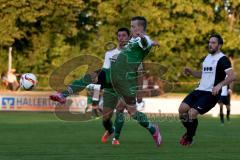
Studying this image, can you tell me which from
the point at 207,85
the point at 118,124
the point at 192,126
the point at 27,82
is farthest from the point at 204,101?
the point at 27,82

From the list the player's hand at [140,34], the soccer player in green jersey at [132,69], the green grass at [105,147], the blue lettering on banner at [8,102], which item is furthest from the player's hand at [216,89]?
the blue lettering on banner at [8,102]

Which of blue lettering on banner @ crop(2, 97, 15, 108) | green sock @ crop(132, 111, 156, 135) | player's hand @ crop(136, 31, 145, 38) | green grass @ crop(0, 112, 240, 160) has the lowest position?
blue lettering on banner @ crop(2, 97, 15, 108)

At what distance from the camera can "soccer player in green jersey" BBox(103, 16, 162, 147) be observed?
13.1 metres

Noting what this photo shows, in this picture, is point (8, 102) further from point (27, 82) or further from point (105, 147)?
point (105, 147)

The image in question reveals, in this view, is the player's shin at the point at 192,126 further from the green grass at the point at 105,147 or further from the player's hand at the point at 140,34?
the player's hand at the point at 140,34

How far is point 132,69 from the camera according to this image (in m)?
13.5

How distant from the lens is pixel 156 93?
36.2 metres

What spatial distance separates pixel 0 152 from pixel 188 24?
38143mm

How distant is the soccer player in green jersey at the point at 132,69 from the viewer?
13094mm

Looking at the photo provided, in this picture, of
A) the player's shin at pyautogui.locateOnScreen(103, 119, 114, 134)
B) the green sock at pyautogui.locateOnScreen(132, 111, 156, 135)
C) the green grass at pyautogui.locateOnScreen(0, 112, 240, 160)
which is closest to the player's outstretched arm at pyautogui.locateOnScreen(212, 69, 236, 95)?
the green grass at pyautogui.locateOnScreen(0, 112, 240, 160)

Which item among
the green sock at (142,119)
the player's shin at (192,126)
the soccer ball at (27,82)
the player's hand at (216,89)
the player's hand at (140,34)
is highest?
the player's hand at (140,34)

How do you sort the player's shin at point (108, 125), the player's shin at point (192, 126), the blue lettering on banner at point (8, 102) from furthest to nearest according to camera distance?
the blue lettering on banner at point (8, 102) → the player's shin at point (108, 125) → the player's shin at point (192, 126)

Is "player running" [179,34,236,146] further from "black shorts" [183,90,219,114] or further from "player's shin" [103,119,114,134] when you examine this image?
"player's shin" [103,119,114,134]

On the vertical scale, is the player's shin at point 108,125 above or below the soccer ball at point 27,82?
below
